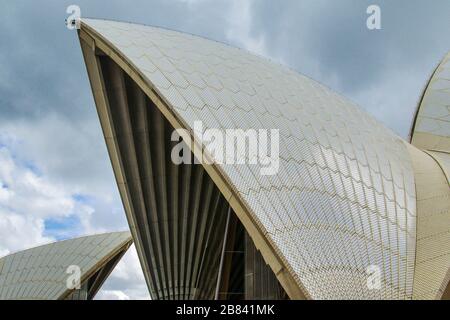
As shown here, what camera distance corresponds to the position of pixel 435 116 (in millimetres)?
23312

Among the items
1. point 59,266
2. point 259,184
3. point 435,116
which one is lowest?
point 59,266

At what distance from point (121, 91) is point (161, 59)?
3.47 m

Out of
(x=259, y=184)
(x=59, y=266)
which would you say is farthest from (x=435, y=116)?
(x=59, y=266)

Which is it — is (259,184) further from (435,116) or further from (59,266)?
(435,116)

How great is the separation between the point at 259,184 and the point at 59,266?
17281 mm

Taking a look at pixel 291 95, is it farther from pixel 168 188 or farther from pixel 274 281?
pixel 168 188

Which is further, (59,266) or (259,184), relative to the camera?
(59,266)

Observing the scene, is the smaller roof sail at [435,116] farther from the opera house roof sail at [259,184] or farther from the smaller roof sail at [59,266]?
the smaller roof sail at [59,266]

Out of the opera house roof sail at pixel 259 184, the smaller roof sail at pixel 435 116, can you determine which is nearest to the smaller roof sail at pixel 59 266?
the opera house roof sail at pixel 259 184

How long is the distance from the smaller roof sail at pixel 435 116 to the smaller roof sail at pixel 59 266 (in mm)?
16878

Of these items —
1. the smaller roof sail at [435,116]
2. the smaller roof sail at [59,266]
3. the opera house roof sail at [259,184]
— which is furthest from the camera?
the smaller roof sail at [59,266]

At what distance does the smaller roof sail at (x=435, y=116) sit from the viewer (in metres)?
21.4
